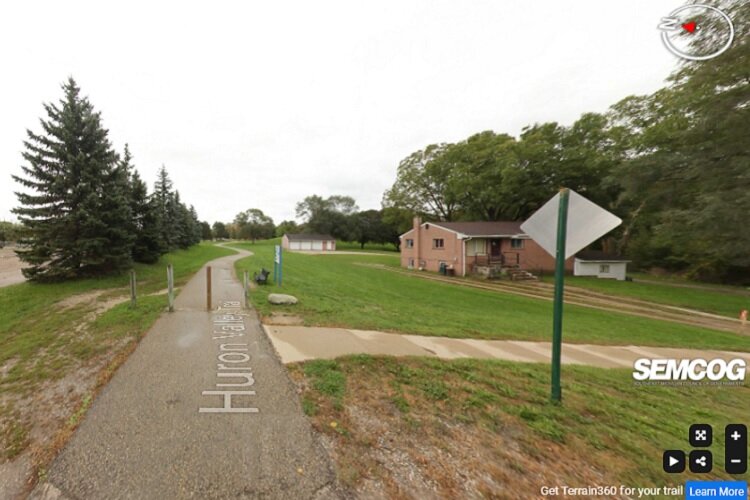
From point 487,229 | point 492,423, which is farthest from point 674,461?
point 487,229

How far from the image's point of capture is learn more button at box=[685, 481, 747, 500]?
2.41 metres

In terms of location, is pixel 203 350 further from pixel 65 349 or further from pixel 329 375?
pixel 65 349

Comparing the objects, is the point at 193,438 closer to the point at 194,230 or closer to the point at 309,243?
the point at 194,230

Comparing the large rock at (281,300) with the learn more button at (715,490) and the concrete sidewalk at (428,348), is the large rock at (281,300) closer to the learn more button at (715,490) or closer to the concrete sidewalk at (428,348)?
the concrete sidewalk at (428,348)

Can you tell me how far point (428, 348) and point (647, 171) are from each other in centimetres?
1811

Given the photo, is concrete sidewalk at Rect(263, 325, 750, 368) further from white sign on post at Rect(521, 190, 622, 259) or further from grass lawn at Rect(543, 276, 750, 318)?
grass lawn at Rect(543, 276, 750, 318)

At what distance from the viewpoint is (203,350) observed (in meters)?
4.88

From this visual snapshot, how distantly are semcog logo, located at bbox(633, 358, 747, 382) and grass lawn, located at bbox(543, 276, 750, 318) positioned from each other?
38.7 feet

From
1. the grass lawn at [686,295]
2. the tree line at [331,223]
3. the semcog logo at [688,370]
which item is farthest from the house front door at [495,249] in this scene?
the tree line at [331,223]

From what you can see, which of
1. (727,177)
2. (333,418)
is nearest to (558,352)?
(333,418)

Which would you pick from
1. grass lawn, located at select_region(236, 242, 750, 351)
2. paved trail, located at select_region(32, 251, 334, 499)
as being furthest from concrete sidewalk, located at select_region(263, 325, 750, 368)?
paved trail, located at select_region(32, 251, 334, 499)

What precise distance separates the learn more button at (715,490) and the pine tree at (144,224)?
23.9 metres

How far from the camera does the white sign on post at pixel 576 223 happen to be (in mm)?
3312

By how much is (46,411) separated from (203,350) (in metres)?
1.81
